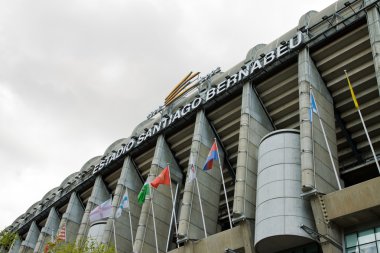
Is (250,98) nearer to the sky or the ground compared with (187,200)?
nearer to the sky

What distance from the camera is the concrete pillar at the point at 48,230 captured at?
6743 centimetres

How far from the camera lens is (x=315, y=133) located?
39.0 m

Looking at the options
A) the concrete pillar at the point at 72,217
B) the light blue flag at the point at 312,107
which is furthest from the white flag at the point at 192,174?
the concrete pillar at the point at 72,217

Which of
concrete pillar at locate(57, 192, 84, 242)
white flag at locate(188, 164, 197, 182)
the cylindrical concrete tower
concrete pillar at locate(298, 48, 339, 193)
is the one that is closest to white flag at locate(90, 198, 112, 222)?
white flag at locate(188, 164, 197, 182)

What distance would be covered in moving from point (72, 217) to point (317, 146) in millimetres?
41282

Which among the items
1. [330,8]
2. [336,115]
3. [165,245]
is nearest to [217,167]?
[165,245]

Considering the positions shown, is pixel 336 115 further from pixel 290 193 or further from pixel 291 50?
pixel 290 193

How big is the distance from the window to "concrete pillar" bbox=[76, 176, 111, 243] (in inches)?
1425

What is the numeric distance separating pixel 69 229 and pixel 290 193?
3967cm

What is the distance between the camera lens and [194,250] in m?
42.5

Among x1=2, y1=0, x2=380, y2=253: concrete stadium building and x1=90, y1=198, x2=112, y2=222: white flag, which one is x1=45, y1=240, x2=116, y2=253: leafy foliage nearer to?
x1=90, y1=198, x2=112, y2=222: white flag

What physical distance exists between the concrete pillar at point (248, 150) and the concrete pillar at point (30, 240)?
46687 millimetres

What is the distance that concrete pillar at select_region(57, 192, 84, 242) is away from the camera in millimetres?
65875

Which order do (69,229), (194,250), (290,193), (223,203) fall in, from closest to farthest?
(290,193)
(194,250)
(223,203)
(69,229)
